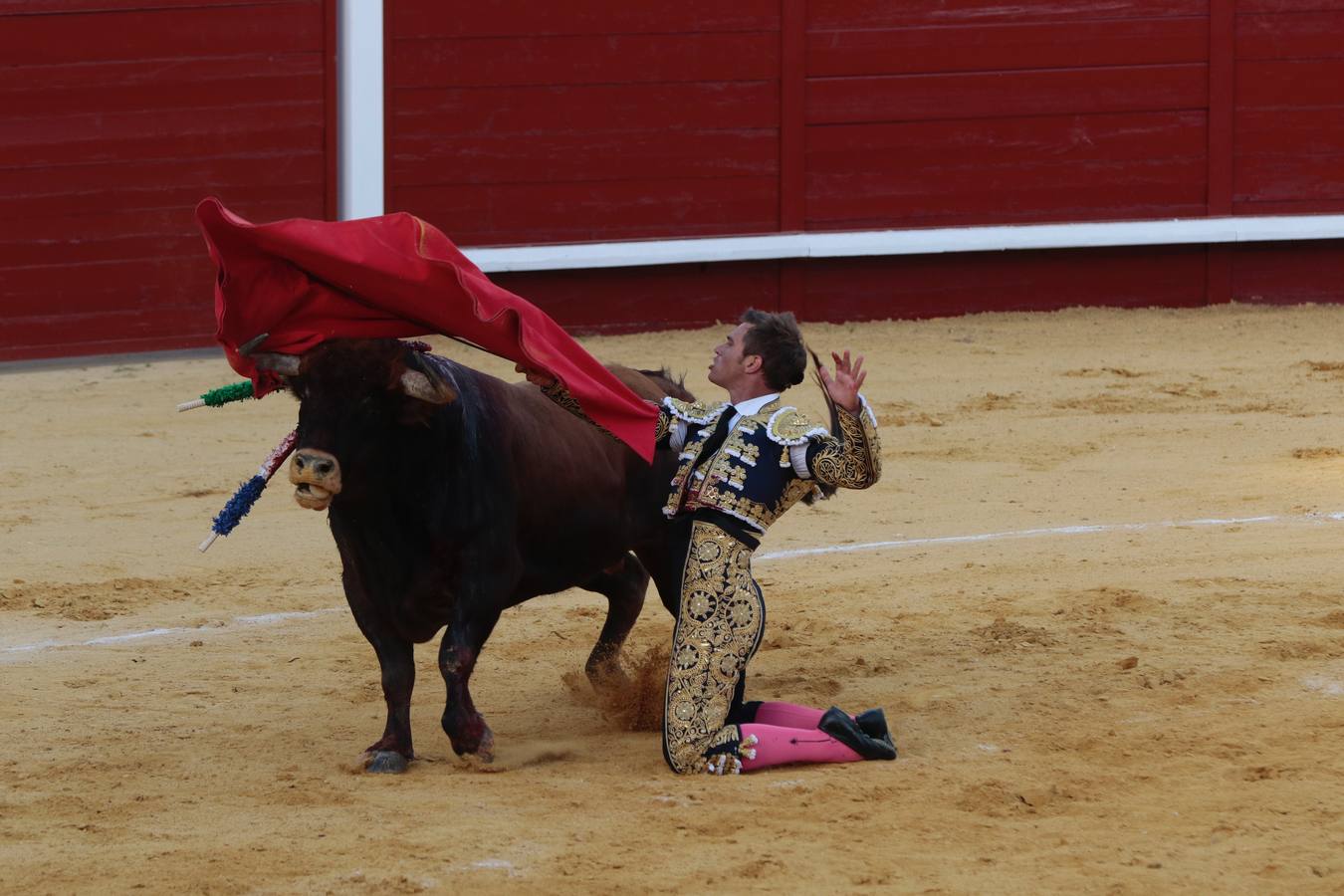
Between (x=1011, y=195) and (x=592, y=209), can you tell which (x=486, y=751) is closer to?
(x=592, y=209)

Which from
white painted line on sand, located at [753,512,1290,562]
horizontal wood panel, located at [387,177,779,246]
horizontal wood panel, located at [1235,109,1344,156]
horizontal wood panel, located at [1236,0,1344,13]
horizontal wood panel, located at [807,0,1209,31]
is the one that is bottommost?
white painted line on sand, located at [753,512,1290,562]

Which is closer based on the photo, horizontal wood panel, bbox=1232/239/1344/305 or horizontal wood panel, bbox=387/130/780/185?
horizontal wood panel, bbox=387/130/780/185

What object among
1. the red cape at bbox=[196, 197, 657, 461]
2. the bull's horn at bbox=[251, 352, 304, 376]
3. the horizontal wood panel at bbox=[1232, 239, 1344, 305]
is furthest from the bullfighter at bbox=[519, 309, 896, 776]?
the horizontal wood panel at bbox=[1232, 239, 1344, 305]

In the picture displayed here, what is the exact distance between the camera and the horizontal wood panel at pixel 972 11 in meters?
9.44

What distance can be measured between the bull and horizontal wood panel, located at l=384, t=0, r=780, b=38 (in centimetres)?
506

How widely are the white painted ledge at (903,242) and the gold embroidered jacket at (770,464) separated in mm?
5148

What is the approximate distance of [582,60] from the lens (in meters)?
9.16

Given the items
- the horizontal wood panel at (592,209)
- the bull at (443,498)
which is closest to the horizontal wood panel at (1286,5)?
the horizontal wood panel at (592,209)

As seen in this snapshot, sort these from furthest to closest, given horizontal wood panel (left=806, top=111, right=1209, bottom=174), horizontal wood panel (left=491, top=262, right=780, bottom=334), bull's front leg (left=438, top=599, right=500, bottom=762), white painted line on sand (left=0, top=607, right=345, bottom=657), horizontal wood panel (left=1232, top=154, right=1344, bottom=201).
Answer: horizontal wood panel (left=1232, top=154, right=1344, bottom=201), horizontal wood panel (left=806, top=111, right=1209, bottom=174), horizontal wood panel (left=491, top=262, right=780, bottom=334), white painted line on sand (left=0, top=607, right=345, bottom=657), bull's front leg (left=438, top=599, right=500, bottom=762)

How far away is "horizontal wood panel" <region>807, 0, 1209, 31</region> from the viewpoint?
9438 millimetres

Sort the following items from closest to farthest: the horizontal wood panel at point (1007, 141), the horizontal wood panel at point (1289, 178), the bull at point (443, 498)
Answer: the bull at point (443, 498) < the horizontal wood panel at point (1007, 141) < the horizontal wood panel at point (1289, 178)

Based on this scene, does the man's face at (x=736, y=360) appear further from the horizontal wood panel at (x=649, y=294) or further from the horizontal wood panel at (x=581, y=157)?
the horizontal wood panel at (x=581, y=157)

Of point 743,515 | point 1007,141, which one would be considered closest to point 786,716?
point 743,515

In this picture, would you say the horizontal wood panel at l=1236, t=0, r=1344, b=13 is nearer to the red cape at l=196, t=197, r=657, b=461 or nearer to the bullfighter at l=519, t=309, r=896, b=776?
the bullfighter at l=519, t=309, r=896, b=776
